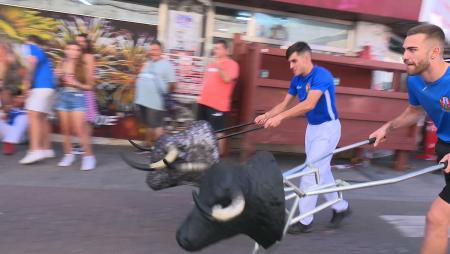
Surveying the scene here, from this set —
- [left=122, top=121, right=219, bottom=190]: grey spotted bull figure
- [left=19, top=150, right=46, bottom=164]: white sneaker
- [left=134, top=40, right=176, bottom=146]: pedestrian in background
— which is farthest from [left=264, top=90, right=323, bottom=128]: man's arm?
[left=19, top=150, right=46, bottom=164]: white sneaker

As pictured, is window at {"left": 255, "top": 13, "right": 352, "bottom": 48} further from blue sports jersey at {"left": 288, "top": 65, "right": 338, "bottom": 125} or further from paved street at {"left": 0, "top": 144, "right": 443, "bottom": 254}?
blue sports jersey at {"left": 288, "top": 65, "right": 338, "bottom": 125}

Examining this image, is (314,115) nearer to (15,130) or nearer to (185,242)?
(185,242)

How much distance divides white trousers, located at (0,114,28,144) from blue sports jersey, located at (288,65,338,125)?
14.2ft

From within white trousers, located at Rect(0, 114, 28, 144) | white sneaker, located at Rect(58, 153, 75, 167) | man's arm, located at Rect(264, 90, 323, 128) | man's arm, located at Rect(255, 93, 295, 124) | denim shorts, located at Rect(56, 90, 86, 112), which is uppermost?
man's arm, located at Rect(264, 90, 323, 128)

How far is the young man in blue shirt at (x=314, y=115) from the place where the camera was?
4.20m

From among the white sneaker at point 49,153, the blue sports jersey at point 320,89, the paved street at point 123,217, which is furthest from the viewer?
the white sneaker at point 49,153

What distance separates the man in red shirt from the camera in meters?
6.75

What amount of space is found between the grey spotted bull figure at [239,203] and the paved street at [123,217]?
131 centimetres

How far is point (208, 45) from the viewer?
7934 millimetres

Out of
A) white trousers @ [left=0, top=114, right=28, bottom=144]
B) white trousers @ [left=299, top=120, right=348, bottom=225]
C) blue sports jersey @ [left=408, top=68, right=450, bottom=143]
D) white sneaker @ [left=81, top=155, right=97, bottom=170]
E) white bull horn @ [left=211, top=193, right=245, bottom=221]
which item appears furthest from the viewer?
white trousers @ [left=0, top=114, right=28, bottom=144]

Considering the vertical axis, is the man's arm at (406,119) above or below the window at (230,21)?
below

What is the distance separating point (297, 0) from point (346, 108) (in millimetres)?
1881

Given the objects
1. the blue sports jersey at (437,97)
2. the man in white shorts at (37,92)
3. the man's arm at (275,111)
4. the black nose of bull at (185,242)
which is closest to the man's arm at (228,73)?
the man's arm at (275,111)

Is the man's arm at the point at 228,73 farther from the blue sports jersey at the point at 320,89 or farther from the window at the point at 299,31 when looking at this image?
the blue sports jersey at the point at 320,89
